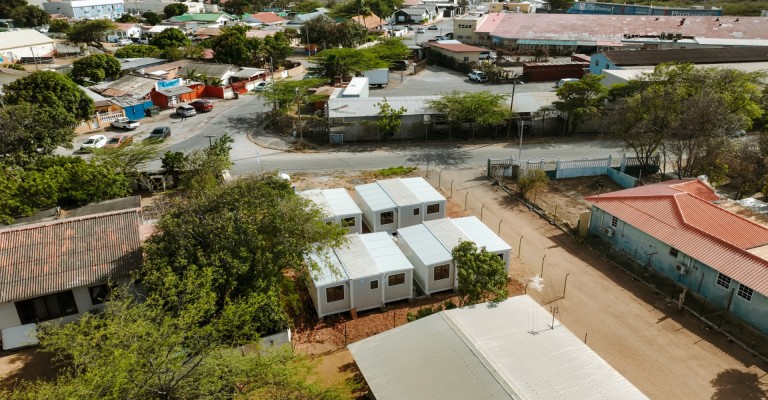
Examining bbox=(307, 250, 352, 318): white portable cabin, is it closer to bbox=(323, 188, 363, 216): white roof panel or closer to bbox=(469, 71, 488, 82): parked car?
bbox=(323, 188, 363, 216): white roof panel

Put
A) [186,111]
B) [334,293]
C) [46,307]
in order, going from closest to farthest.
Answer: [46,307], [334,293], [186,111]

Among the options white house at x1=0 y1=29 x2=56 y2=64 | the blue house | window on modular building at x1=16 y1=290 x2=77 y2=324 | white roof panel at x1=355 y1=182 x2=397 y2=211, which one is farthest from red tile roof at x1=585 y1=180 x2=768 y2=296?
white house at x1=0 y1=29 x2=56 y2=64

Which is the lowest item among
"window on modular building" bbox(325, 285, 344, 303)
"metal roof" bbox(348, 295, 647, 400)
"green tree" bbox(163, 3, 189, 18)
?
"window on modular building" bbox(325, 285, 344, 303)

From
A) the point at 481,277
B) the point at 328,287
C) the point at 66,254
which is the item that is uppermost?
the point at 66,254

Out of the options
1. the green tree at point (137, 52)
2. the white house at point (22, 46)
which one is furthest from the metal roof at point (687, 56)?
the white house at point (22, 46)

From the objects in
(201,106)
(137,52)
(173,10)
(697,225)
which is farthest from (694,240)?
(173,10)

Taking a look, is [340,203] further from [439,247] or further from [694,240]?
[694,240]
